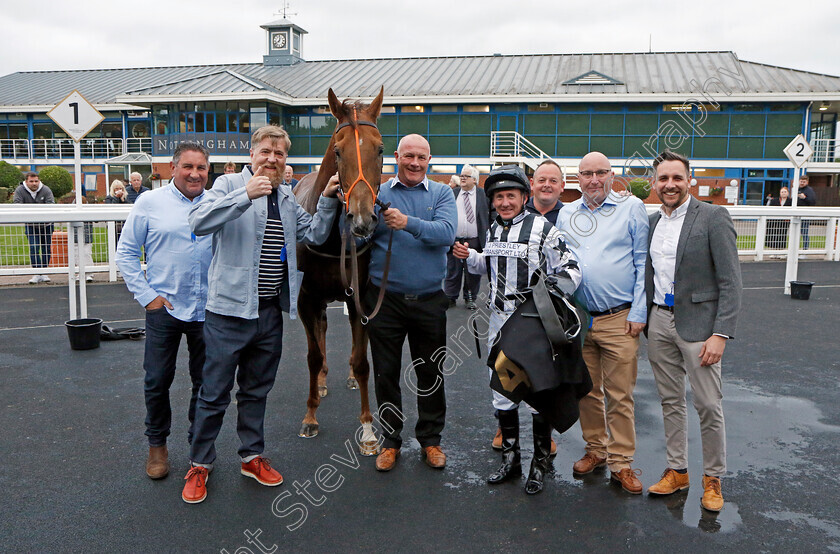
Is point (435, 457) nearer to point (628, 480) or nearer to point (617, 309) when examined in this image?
point (628, 480)

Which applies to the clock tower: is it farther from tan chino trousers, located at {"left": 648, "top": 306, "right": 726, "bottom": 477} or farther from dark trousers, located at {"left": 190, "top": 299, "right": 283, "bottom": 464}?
tan chino trousers, located at {"left": 648, "top": 306, "right": 726, "bottom": 477}

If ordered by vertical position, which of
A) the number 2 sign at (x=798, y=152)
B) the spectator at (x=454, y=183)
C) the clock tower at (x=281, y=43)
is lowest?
the spectator at (x=454, y=183)

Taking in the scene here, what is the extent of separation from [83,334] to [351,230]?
15.3ft

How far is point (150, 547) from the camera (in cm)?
299

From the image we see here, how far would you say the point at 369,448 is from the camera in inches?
165

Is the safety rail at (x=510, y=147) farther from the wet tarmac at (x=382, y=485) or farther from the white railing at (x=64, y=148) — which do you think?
the wet tarmac at (x=382, y=485)

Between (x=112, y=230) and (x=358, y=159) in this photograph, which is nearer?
(x=358, y=159)

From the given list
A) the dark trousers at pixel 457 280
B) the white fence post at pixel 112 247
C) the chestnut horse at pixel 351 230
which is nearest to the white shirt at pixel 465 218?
the dark trousers at pixel 457 280

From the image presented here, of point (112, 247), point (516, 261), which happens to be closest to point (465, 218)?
point (516, 261)

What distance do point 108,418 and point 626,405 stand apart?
147 inches

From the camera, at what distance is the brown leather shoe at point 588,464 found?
3.84m

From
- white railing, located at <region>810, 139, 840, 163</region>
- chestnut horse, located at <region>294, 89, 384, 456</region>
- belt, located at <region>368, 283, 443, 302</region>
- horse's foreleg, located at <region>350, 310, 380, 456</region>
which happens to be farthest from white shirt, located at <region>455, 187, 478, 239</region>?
white railing, located at <region>810, 139, 840, 163</region>

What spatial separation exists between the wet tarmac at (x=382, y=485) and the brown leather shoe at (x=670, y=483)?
0.16 feet

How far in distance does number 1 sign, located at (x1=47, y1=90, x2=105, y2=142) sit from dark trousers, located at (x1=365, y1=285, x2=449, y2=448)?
23.5 feet
